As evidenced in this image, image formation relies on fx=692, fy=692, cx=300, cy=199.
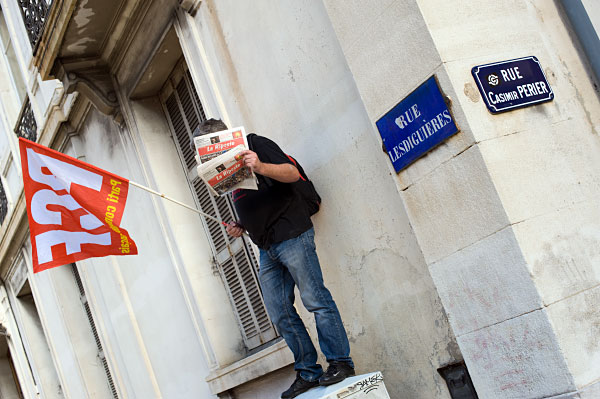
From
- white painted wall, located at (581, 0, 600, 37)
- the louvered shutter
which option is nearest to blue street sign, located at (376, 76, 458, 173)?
white painted wall, located at (581, 0, 600, 37)

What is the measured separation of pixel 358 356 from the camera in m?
4.72

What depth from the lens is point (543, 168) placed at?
3.47 meters

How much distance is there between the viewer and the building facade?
336 cm

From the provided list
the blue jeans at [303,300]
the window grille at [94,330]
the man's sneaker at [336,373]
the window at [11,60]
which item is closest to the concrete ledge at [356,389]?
the man's sneaker at [336,373]

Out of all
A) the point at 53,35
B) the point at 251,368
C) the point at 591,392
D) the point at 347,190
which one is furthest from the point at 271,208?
the point at 53,35

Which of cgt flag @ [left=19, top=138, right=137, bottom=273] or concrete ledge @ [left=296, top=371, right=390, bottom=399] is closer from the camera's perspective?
concrete ledge @ [left=296, top=371, right=390, bottom=399]

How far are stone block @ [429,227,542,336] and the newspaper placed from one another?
138cm

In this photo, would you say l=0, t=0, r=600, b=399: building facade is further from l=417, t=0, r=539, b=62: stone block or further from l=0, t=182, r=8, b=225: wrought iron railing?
l=0, t=182, r=8, b=225: wrought iron railing

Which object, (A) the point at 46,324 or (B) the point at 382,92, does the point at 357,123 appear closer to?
(B) the point at 382,92

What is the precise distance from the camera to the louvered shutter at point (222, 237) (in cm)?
659

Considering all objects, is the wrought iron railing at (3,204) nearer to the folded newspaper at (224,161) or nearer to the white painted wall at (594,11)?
the folded newspaper at (224,161)

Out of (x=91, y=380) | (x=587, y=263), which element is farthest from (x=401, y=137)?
(x=91, y=380)

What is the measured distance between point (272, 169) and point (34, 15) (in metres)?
5.43

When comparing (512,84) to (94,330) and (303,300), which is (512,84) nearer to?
(303,300)
